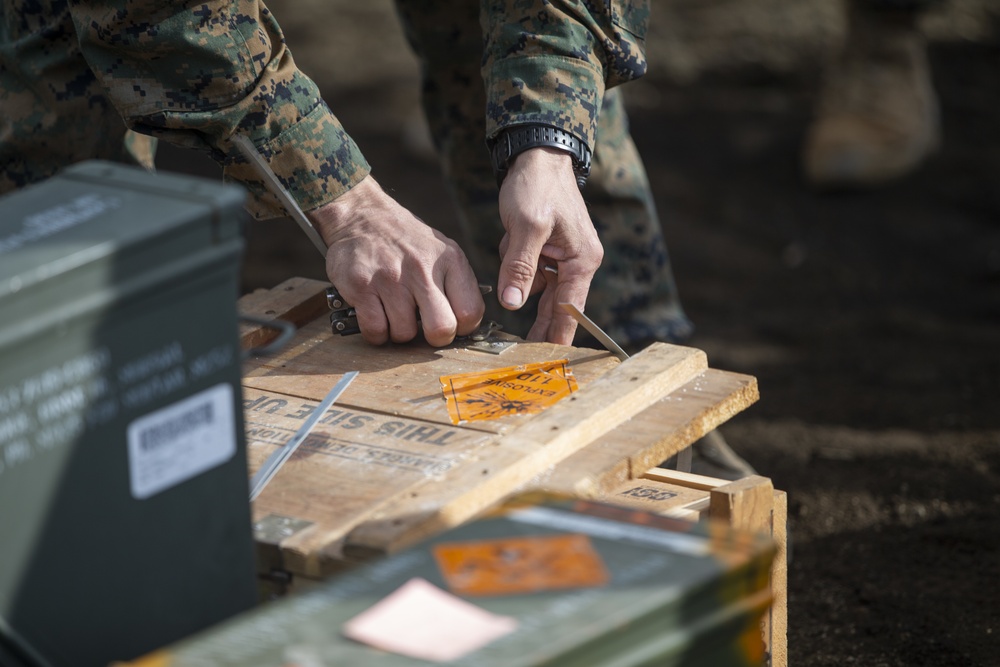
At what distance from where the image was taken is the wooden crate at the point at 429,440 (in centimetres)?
130

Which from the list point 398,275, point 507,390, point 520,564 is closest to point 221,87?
point 398,275

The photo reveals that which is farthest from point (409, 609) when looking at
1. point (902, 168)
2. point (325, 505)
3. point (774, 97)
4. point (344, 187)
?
point (774, 97)

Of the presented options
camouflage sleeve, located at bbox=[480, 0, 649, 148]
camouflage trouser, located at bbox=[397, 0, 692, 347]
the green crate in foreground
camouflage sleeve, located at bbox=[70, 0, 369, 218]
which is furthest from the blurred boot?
the green crate in foreground

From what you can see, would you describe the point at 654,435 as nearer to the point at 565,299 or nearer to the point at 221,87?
the point at 565,299

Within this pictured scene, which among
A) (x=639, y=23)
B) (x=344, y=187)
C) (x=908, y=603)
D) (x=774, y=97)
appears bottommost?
(x=908, y=603)

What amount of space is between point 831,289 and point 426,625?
303 cm

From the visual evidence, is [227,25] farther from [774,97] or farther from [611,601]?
[774,97]

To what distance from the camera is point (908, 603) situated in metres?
2.05

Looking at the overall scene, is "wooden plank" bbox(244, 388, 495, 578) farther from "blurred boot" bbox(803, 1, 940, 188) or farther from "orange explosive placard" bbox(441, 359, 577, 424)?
"blurred boot" bbox(803, 1, 940, 188)

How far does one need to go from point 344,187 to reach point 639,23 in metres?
0.62

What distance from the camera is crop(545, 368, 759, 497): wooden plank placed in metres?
1.40

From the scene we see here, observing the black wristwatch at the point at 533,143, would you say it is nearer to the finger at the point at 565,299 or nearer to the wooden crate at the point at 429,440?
the finger at the point at 565,299

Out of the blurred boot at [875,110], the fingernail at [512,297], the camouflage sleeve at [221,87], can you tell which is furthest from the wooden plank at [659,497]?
the blurred boot at [875,110]

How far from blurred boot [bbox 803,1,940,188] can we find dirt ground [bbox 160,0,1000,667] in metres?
0.10
